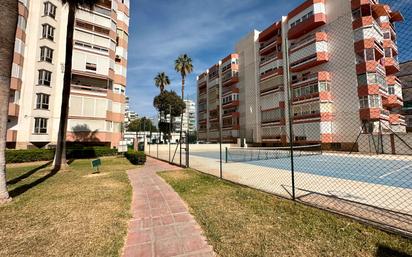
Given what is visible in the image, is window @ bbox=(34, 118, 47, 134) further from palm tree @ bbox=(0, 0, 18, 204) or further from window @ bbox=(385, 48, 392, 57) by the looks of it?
window @ bbox=(385, 48, 392, 57)

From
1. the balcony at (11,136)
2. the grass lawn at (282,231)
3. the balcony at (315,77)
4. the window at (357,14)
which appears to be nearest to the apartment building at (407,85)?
the grass lawn at (282,231)

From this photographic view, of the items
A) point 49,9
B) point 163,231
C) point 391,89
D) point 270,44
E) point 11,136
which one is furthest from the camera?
point 270,44

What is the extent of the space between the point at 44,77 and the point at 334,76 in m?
41.0

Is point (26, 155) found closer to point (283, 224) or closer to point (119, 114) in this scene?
point (119, 114)

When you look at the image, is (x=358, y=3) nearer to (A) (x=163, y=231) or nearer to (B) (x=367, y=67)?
(B) (x=367, y=67)

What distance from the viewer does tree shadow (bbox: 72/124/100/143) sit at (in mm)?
28464

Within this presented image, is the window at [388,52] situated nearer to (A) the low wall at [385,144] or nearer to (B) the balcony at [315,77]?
(B) the balcony at [315,77]

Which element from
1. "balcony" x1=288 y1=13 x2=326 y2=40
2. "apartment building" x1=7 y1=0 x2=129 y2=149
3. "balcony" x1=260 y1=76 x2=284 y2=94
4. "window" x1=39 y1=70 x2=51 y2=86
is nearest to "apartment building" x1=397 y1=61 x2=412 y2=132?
"balcony" x1=288 y1=13 x2=326 y2=40

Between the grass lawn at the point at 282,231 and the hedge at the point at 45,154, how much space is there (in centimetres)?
1968

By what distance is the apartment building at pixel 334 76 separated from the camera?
26.4 meters

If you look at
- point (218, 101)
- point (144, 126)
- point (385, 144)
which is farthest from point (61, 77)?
point (385, 144)

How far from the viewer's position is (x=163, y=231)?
4.41m

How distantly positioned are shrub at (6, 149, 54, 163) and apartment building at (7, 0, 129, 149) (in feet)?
28.4

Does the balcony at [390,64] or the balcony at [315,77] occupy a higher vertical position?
the balcony at [390,64]
